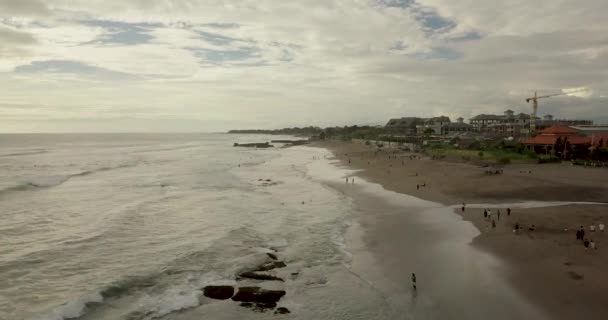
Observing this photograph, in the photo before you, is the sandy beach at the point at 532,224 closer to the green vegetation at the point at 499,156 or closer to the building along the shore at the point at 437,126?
the green vegetation at the point at 499,156

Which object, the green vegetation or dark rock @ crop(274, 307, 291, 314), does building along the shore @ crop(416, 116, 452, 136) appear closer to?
the green vegetation

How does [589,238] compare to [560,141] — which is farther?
[560,141]

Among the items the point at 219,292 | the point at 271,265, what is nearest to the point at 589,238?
the point at 271,265

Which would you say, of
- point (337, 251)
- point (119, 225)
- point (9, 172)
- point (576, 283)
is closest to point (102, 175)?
point (9, 172)

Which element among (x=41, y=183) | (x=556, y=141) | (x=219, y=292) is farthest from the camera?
(x=556, y=141)

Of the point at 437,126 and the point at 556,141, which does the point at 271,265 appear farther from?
the point at 437,126

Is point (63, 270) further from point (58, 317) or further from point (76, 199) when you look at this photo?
point (76, 199)

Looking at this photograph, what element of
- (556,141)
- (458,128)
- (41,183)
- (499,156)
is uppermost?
(458,128)
